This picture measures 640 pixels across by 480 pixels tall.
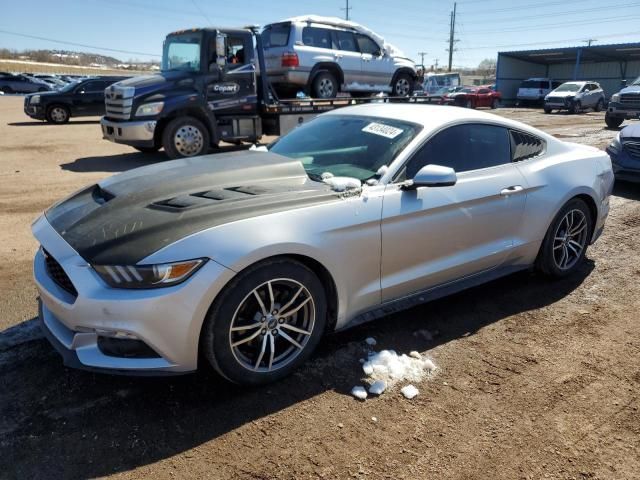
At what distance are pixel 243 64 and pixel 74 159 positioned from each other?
4275 mm

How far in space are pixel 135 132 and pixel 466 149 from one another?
7.80m

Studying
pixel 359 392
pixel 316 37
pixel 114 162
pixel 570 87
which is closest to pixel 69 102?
pixel 114 162

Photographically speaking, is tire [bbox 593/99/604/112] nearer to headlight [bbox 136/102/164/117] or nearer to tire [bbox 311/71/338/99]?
tire [bbox 311/71/338/99]

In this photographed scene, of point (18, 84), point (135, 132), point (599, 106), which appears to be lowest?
point (135, 132)

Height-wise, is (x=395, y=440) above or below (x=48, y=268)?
below

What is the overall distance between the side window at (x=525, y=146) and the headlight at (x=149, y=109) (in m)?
7.63

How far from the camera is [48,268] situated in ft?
9.63

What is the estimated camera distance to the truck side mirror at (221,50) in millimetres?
9805

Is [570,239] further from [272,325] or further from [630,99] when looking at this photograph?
[630,99]

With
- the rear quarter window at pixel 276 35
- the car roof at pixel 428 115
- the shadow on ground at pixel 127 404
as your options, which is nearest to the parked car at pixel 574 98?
the rear quarter window at pixel 276 35

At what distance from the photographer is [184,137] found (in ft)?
33.7

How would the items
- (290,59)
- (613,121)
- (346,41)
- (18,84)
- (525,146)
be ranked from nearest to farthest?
(525,146) < (290,59) < (346,41) < (613,121) < (18,84)

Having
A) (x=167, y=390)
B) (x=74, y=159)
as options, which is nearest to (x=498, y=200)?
(x=167, y=390)

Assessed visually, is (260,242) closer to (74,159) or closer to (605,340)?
(605,340)
